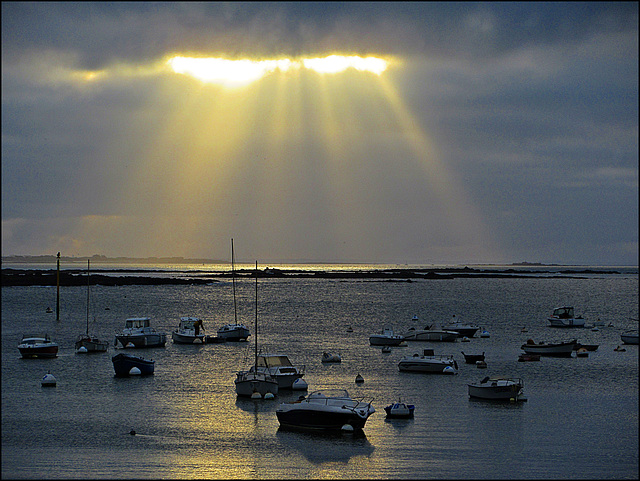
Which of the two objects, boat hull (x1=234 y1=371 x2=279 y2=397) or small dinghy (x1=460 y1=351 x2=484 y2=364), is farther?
small dinghy (x1=460 y1=351 x2=484 y2=364)

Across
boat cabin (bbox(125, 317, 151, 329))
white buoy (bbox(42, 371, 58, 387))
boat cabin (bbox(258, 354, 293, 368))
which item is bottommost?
white buoy (bbox(42, 371, 58, 387))

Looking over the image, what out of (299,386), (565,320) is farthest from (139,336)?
(565,320)

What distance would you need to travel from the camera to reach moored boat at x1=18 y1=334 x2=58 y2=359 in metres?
56.7

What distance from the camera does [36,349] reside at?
57.0 meters

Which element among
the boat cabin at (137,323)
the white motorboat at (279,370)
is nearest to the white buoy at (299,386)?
the white motorboat at (279,370)

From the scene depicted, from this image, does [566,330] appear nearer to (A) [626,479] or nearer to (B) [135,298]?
(A) [626,479]

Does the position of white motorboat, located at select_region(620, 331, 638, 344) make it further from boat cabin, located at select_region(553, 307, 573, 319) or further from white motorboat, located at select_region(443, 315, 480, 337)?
boat cabin, located at select_region(553, 307, 573, 319)

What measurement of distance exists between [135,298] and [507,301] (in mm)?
80792

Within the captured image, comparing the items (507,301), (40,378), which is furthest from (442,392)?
(507,301)

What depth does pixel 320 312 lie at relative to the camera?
11262cm

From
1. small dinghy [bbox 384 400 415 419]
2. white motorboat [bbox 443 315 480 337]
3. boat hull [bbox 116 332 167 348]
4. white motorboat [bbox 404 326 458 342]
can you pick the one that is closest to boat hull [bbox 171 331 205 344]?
boat hull [bbox 116 332 167 348]

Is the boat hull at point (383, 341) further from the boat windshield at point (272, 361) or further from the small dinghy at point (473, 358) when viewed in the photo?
the boat windshield at point (272, 361)

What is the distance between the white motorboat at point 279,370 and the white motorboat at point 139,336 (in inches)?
984

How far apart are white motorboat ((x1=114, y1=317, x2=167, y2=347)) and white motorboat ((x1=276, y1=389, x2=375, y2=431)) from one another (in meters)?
36.1
